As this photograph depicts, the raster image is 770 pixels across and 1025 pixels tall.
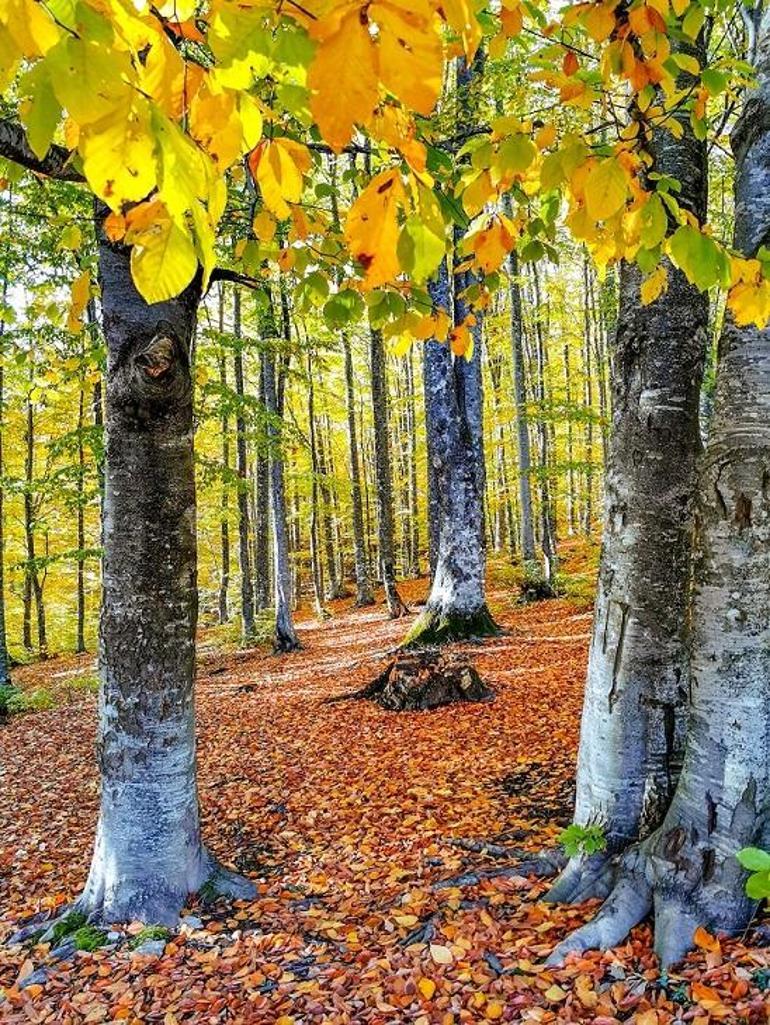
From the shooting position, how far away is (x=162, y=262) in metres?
0.99

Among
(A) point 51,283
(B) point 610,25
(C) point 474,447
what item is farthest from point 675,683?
(C) point 474,447

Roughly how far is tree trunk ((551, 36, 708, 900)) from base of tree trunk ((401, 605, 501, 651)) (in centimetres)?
623

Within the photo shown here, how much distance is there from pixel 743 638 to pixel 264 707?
21.6ft

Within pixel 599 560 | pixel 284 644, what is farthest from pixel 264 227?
pixel 284 644

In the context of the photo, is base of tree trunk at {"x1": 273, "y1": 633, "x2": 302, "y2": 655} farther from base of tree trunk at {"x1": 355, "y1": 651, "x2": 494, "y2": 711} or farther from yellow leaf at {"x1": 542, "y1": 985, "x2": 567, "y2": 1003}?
yellow leaf at {"x1": 542, "y1": 985, "x2": 567, "y2": 1003}

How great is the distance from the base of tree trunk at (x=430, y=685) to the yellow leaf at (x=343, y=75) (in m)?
6.19

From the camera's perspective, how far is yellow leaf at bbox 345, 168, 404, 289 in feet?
3.57

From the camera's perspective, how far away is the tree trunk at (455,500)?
9.19m

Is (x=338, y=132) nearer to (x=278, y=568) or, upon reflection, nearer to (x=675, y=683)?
(x=675, y=683)

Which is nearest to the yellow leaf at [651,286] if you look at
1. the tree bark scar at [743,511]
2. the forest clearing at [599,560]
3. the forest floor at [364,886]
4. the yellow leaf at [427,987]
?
the forest clearing at [599,560]

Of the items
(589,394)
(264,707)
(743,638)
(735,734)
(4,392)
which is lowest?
(264,707)

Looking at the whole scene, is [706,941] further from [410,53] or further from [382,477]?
[382,477]

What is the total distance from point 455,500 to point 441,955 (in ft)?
23.1

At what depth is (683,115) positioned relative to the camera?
289 cm
